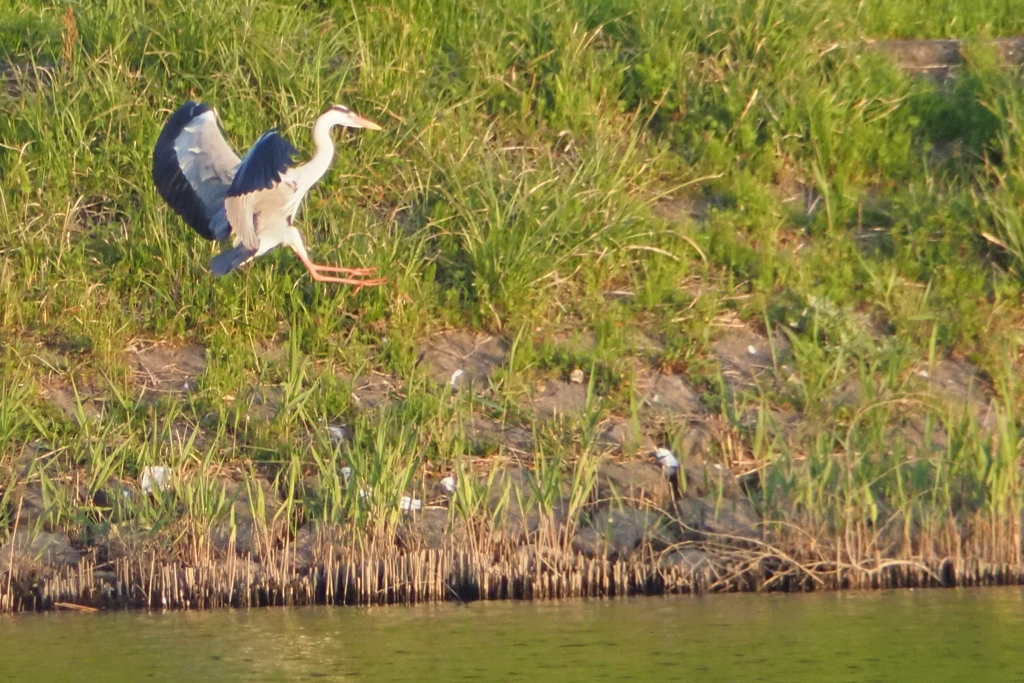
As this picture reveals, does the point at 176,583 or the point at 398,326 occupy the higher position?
the point at 398,326

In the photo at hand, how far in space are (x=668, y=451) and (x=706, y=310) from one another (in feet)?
4.78

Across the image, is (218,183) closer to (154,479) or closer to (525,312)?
(154,479)

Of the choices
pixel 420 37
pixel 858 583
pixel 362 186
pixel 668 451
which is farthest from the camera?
pixel 420 37

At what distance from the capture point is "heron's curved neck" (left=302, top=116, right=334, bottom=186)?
8.58 metres

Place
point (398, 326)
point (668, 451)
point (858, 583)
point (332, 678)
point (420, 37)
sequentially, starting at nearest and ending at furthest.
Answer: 1. point (332, 678)
2. point (858, 583)
3. point (668, 451)
4. point (398, 326)
5. point (420, 37)

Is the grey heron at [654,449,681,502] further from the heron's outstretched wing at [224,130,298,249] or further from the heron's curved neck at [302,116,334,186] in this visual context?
the heron's outstretched wing at [224,130,298,249]

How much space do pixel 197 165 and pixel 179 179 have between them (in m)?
0.13

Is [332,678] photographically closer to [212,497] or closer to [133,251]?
[212,497]

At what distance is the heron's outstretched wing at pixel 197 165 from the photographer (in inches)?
338

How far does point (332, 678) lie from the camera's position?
5.78 meters

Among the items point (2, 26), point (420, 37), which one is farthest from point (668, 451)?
point (2, 26)

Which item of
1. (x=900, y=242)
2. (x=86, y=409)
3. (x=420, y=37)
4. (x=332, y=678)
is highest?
(x=420, y=37)

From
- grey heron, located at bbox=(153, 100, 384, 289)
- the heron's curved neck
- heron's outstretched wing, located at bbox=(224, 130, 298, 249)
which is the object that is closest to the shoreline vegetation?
grey heron, located at bbox=(153, 100, 384, 289)

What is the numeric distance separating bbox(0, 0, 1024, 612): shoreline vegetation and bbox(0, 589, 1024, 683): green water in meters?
0.31
